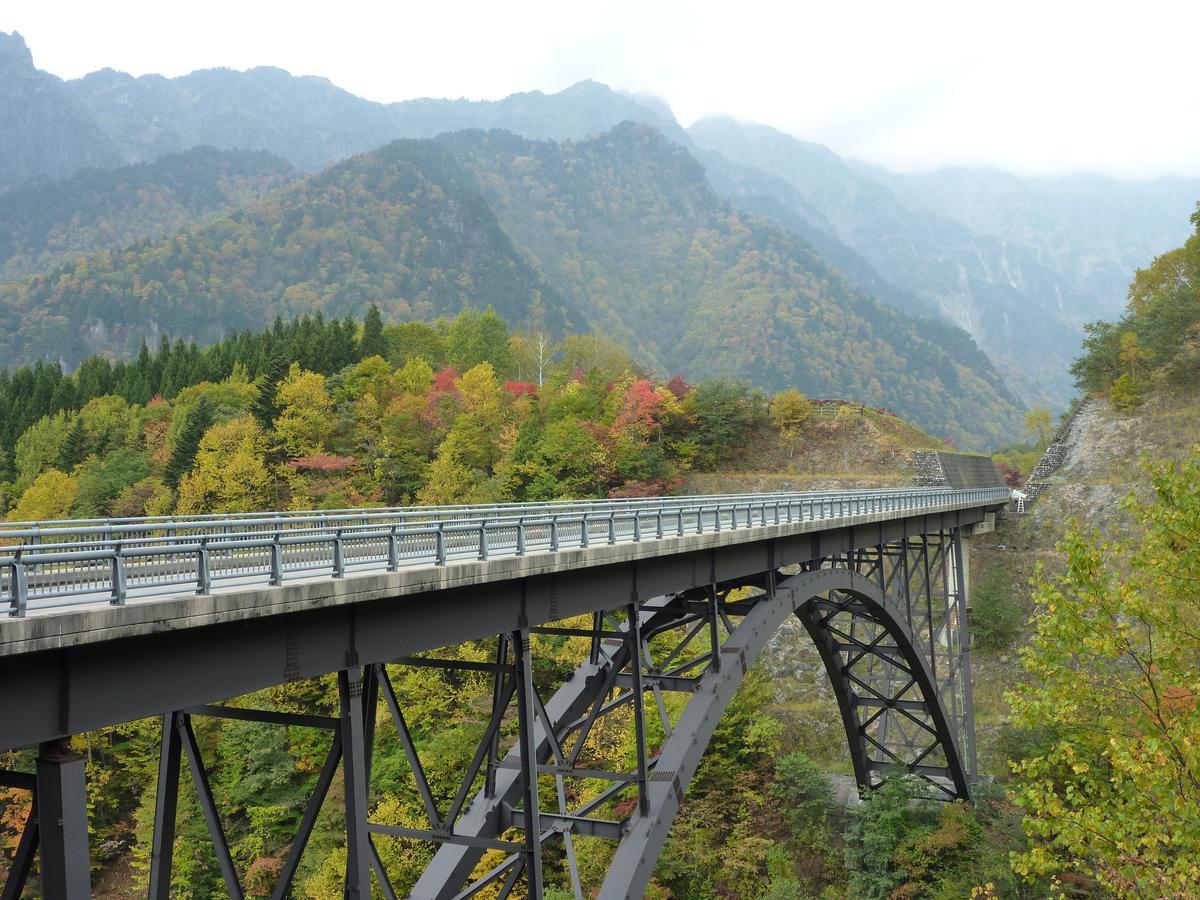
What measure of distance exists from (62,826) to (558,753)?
854cm

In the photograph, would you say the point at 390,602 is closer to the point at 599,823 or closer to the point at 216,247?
the point at 599,823

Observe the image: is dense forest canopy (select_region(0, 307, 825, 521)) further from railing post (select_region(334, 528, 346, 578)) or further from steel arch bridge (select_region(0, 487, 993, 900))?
railing post (select_region(334, 528, 346, 578))

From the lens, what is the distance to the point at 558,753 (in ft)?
46.4

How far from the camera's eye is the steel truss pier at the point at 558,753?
8.13m

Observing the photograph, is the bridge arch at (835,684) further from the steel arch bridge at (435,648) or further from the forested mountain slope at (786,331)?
the forested mountain slope at (786,331)

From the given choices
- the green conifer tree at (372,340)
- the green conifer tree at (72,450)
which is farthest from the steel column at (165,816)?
the green conifer tree at (72,450)

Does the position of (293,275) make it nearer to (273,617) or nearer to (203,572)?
(273,617)

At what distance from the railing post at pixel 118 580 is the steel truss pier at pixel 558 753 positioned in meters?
1.15

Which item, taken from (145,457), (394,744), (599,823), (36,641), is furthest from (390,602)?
(145,457)

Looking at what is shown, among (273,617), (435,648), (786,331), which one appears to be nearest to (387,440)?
(435,648)

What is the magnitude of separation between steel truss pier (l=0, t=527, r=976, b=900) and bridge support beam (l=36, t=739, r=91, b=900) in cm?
1

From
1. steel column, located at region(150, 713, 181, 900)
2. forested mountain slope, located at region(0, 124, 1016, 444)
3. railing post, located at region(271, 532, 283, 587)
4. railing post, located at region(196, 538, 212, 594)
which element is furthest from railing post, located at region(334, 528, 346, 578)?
forested mountain slope, located at region(0, 124, 1016, 444)

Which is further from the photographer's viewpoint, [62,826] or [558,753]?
[558,753]

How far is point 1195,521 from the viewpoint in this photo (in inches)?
581
